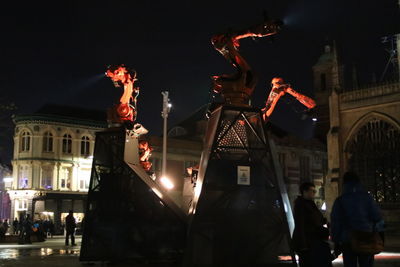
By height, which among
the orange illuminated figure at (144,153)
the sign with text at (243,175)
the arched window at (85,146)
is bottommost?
the sign with text at (243,175)

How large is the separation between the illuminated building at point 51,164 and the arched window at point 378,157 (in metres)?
24.4

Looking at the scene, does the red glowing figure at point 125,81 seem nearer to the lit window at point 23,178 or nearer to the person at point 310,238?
the person at point 310,238

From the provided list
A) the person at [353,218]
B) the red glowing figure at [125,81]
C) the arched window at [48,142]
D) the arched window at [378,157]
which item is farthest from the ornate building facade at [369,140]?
the person at [353,218]

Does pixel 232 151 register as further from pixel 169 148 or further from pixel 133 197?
pixel 169 148

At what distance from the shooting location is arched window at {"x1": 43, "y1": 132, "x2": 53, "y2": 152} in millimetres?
46906

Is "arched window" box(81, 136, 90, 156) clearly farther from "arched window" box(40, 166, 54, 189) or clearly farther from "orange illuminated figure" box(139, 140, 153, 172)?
"orange illuminated figure" box(139, 140, 153, 172)

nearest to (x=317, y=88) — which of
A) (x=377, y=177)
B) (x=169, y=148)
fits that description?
(x=169, y=148)

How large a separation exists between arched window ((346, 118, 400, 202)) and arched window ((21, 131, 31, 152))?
27.6 m

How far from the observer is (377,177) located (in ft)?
109

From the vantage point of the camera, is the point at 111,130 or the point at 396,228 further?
the point at 396,228

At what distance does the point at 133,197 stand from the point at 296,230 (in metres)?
6.00

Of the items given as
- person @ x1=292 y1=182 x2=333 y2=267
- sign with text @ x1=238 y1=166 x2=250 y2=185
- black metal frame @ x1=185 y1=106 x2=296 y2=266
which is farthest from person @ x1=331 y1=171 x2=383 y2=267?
sign with text @ x1=238 y1=166 x2=250 y2=185

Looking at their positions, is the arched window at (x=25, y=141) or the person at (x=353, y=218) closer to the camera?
the person at (x=353, y=218)

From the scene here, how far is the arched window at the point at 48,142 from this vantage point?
4691 cm
